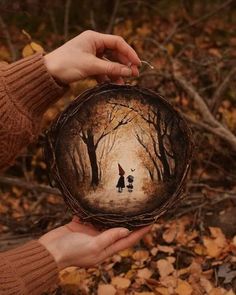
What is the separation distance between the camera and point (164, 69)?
289cm

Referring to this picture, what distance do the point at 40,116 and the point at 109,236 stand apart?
1.68ft

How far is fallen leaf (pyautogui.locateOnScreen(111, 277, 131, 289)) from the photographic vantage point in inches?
76.1

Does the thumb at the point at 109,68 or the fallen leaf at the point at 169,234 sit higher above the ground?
the thumb at the point at 109,68

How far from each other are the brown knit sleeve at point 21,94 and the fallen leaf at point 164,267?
78 cm

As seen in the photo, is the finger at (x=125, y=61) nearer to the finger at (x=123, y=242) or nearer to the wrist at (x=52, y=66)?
the wrist at (x=52, y=66)

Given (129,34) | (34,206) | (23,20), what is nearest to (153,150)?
(34,206)

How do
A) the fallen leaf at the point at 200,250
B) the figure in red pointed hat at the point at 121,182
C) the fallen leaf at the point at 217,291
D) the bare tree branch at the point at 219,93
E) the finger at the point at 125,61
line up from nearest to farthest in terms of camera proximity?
the figure in red pointed hat at the point at 121,182, the finger at the point at 125,61, the fallen leaf at the point at 217,291, the fallen leaf at the point at 200,250, the bare tree branch at the point at 219,93

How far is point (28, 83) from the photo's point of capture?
1636mm

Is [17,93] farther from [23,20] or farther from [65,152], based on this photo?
[23,20]

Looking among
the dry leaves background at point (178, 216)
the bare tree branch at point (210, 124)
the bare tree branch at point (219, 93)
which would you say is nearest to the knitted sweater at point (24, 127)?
the dry leaves background at point (178, 216)

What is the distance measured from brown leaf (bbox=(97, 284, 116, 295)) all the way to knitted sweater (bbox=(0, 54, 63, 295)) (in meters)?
0.36

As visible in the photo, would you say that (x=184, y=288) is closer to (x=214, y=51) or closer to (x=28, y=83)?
(x=28, y=83)

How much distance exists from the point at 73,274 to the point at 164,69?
139 centimetres

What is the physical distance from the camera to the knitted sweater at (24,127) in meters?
1.51
